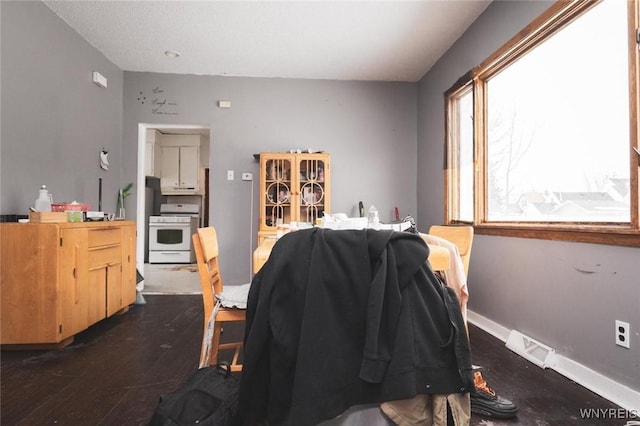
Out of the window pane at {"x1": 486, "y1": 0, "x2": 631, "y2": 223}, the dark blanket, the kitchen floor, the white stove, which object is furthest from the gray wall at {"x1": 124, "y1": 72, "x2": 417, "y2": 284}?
the dark blanket

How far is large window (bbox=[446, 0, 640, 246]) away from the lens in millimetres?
1669

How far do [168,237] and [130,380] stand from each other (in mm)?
4470

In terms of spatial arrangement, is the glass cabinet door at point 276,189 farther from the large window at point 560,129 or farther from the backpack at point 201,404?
the backpack at point 201,404

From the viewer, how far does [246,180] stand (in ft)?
12.9

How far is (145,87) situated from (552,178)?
13.8 ft

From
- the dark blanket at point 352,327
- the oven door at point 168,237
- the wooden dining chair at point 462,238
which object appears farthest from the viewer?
the oven door at point 168,237

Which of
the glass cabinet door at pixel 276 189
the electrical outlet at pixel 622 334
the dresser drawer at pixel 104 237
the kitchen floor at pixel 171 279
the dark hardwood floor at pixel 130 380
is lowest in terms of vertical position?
the dark hardwood floor at pixel 130 380

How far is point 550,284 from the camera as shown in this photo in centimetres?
202

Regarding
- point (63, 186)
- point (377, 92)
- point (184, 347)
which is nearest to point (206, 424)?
point (184, 347)

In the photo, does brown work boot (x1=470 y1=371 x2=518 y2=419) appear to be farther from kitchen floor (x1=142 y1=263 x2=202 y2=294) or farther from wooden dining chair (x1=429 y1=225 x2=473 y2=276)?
kitchen floor (x1=142 y1=263 x2=202 y2=294)

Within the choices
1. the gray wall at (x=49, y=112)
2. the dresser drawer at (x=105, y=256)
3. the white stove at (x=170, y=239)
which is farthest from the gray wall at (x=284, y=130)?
the white stove at (x=170, y=239)

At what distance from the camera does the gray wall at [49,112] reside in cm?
233

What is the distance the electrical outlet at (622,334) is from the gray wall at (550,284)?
0.02 metres

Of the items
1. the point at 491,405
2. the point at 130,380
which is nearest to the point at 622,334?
the point at 491,405
